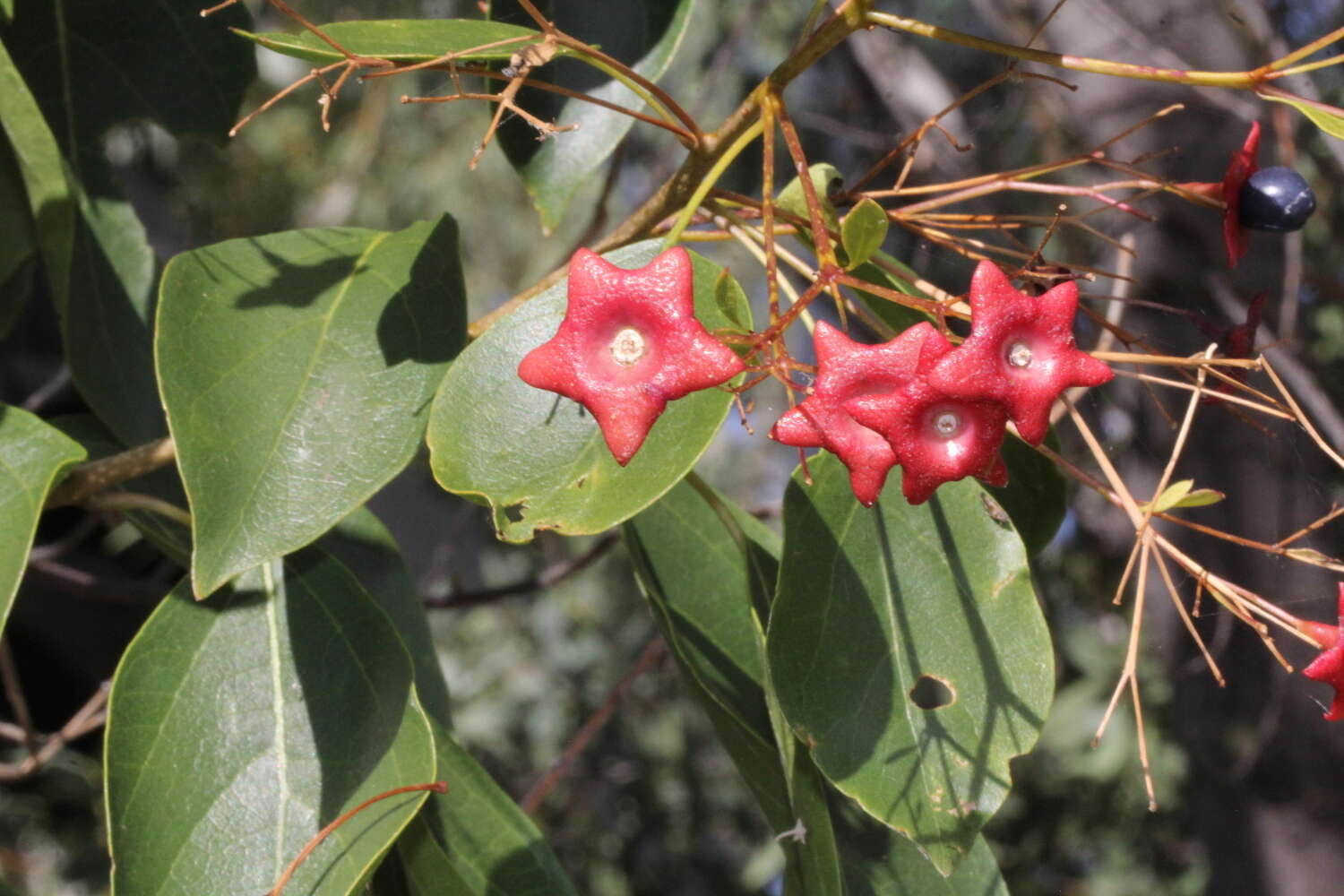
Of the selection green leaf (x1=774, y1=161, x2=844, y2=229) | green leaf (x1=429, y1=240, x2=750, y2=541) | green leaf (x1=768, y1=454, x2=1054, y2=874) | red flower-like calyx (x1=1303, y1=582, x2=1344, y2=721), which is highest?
green leaf (x1=774, y1=161, x2=844, y2=229)

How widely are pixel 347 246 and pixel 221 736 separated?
0.44 metres

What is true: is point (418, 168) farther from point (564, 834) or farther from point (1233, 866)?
point (1233, 866)

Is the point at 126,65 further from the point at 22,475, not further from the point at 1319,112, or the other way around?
the point at 1319,112

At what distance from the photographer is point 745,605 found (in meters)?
1.28

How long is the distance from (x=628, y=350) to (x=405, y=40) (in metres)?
0.34

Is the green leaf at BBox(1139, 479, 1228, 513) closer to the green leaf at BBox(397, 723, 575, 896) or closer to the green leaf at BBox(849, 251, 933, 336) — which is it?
the green leaf at BBox(849, 251, 933, 336)

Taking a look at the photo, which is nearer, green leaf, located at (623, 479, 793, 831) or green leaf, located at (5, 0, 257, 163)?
green leaf, located at (623, 479, 793, 831)

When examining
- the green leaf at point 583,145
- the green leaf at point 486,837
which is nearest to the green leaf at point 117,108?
the green leaf at point 583,145

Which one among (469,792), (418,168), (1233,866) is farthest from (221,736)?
(418,168)

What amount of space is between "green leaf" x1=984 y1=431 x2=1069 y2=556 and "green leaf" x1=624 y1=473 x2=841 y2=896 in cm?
24

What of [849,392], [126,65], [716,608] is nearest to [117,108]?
[126,65]

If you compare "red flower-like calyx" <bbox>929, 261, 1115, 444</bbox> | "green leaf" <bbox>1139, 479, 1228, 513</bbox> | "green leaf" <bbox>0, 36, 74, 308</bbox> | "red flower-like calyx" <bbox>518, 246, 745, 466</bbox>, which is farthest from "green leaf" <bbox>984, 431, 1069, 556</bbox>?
"green leaf" <bbox>0, 36, 74, 308</bbox>

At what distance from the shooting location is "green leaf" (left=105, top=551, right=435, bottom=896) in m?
0.99

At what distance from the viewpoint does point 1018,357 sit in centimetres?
78
